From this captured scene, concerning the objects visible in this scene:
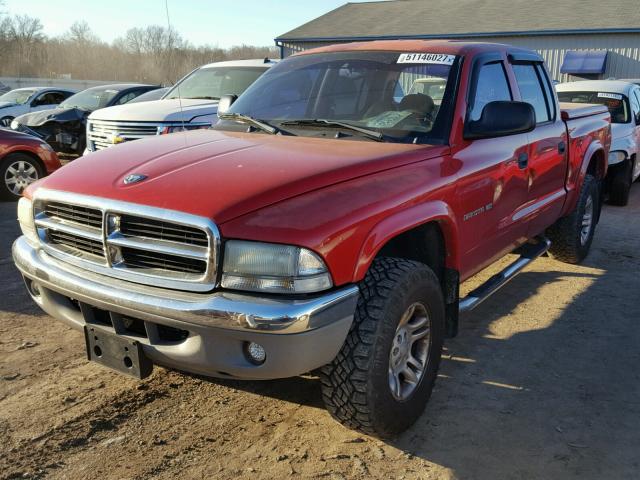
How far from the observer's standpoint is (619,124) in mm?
8953

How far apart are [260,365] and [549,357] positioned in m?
2.29

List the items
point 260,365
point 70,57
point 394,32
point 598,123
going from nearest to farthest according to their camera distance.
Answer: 1. point 260,365
2. point 598,123
3. point 394,32
4. point 70,57

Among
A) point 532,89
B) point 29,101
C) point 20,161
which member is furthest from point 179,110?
point 29,101

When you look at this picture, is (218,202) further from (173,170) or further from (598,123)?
(598,123)

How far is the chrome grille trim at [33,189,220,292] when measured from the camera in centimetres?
251

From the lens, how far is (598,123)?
237 inches

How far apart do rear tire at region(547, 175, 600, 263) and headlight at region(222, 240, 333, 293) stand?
3962mm

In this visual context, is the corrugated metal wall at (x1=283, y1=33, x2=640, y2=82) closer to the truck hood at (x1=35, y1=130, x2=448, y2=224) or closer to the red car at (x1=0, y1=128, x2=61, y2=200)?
the red car at (x1=0, y1=128, x2=61, y2=200)

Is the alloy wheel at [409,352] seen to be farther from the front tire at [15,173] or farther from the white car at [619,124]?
the front tire at [15,173]

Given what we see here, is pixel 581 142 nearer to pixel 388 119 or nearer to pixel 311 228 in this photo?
pixel 388 119

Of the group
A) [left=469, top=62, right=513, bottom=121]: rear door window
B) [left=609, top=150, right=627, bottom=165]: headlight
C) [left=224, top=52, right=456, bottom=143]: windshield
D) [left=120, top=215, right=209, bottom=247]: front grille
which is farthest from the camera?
[left=609, top=150, right=627, bottom=165]: headlight

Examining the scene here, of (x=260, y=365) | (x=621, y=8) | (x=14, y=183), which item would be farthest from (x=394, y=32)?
(x=260, y=365)

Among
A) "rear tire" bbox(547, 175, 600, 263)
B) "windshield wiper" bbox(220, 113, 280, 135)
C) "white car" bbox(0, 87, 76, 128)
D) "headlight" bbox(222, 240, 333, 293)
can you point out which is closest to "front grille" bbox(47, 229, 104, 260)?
"headlight" bbox(222, 240, 333, 293)

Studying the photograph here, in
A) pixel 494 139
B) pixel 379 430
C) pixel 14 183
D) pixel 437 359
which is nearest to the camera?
pixel 379 430
